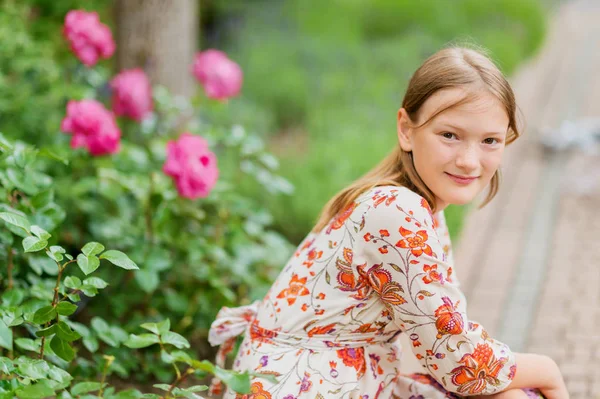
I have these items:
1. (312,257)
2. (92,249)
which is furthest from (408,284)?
(92,249)

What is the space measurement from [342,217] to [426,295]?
30 centimetres

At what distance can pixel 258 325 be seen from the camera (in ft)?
7.07

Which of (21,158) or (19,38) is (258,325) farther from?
(19,38)

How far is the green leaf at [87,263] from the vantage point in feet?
5.78

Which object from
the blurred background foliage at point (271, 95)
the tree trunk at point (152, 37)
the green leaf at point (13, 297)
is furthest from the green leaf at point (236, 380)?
the tree trunk at point (152, 37)

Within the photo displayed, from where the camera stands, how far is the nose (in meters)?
1.99

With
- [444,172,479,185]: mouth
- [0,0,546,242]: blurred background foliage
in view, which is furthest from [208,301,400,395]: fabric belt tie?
[0,0,546,242]: blurred background foliage

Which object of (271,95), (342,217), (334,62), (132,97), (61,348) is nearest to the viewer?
(61,348)

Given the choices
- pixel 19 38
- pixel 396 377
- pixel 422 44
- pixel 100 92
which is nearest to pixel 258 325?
pixel 396 377

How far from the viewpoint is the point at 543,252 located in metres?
4.27

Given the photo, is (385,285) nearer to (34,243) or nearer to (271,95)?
(34,243)

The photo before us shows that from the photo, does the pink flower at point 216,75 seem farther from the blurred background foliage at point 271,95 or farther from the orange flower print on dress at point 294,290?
the orange flower print on dress at point 294,290

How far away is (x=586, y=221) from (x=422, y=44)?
292 cm

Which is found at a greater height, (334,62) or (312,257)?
(312,257)
